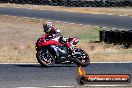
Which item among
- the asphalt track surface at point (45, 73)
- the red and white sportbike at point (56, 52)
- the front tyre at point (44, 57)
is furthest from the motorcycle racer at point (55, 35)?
the asphalt track surface at point (45, 73)

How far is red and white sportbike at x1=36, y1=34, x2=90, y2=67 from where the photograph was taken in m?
13.5

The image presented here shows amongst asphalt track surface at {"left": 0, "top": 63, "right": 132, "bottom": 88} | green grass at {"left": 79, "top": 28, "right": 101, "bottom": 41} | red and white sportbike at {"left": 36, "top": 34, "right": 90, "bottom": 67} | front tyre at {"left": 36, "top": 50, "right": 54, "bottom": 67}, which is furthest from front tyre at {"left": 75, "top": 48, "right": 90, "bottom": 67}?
green grass at {"left": 79, "top": 28, "right": 101, "bottom": 41}

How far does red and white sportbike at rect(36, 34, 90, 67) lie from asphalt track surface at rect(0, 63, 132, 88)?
184 mm

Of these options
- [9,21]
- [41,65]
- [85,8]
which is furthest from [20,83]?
[85,8]

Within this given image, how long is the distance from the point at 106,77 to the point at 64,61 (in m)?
5.60

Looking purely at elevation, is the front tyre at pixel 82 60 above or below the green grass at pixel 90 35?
above

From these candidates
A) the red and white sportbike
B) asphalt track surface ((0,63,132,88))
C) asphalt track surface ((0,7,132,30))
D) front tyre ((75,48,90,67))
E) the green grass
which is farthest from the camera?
asphalt track surface ((0,7,132,30))

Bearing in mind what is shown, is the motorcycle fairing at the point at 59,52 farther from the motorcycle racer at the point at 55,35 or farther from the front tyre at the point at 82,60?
the front tyre at the point at 82,60

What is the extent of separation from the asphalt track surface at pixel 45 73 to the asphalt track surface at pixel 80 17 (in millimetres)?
20319

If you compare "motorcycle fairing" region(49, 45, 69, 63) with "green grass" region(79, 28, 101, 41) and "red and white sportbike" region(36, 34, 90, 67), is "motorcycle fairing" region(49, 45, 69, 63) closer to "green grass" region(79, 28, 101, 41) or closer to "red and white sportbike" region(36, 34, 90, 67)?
"red and white sportbike" region(36, 34, 90, 67)

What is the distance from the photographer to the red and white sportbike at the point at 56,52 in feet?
44.3

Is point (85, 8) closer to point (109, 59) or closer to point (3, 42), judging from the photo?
point (3, 42)

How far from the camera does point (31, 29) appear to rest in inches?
1330

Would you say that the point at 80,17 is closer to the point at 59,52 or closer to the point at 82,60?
the point at 59,52
